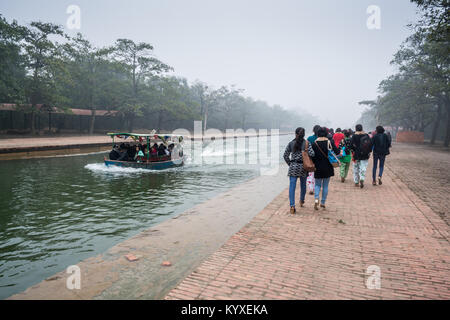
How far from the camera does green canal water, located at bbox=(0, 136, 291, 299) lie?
208 inches

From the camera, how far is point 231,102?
78.2 metres

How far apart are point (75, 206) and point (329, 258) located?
7.17 meters

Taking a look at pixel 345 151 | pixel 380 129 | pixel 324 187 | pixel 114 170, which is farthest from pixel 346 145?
pixel 114 170

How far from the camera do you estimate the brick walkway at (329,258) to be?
11.7 ft

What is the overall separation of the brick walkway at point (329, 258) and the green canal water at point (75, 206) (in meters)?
2.69

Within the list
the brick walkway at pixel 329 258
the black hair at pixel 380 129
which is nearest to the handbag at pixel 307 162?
the brick walkway at pixel 329 258

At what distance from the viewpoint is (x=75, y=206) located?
8.66 metres

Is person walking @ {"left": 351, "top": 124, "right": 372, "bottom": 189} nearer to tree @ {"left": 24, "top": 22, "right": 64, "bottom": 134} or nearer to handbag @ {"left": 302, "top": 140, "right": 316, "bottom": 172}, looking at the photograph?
handbag @ {"left": 302, "top": 140, "right": 316, "bottom": 172}

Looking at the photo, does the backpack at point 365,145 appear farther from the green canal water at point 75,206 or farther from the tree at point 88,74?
the tree at point 88,74

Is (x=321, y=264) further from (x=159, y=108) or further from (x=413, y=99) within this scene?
(x=159, y=108)

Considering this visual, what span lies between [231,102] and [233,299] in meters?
76.7

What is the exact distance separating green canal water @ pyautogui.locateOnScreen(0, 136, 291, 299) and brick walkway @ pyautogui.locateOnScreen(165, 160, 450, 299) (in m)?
2.69

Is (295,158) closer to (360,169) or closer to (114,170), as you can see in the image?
(360,169)

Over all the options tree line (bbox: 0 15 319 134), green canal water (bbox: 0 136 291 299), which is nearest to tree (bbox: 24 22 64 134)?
tree line (bbox: 0 15 319 134)
